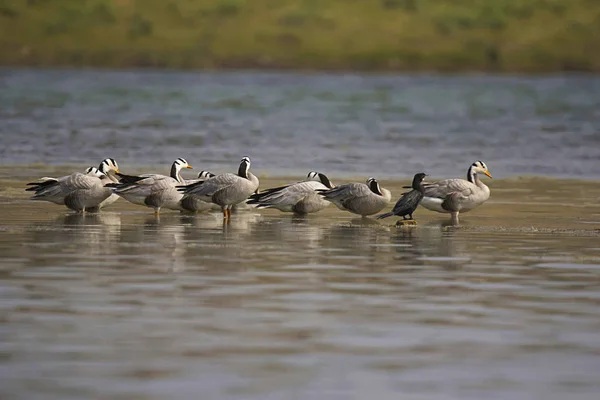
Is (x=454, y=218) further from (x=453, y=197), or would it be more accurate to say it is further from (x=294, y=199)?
(x=294, y=199)

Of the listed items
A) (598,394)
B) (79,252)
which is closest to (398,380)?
(598,394)

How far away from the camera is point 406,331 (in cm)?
1328

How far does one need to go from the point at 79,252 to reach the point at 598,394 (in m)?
8.67

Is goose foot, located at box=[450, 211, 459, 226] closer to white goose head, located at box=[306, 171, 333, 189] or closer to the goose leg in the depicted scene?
the goose leg

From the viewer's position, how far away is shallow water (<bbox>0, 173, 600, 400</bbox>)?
1148cm

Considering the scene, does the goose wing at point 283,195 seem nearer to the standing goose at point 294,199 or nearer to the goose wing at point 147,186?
the standing goose at point 294,199

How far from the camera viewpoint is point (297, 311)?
46.7ft

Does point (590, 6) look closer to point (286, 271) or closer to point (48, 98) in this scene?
point (48, 98)

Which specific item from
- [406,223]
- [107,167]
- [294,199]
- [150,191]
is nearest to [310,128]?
[107,167]

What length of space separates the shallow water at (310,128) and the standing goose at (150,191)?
9.78 m

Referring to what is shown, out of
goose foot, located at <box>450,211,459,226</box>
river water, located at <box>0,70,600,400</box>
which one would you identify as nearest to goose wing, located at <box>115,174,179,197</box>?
river water, located at <box>0,70,600,400</box>

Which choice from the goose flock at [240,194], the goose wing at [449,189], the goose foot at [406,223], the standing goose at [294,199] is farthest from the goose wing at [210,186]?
the goose wing at [449,189]

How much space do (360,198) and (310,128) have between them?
108ft

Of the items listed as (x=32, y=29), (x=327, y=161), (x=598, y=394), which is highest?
(x=32, y=29)
